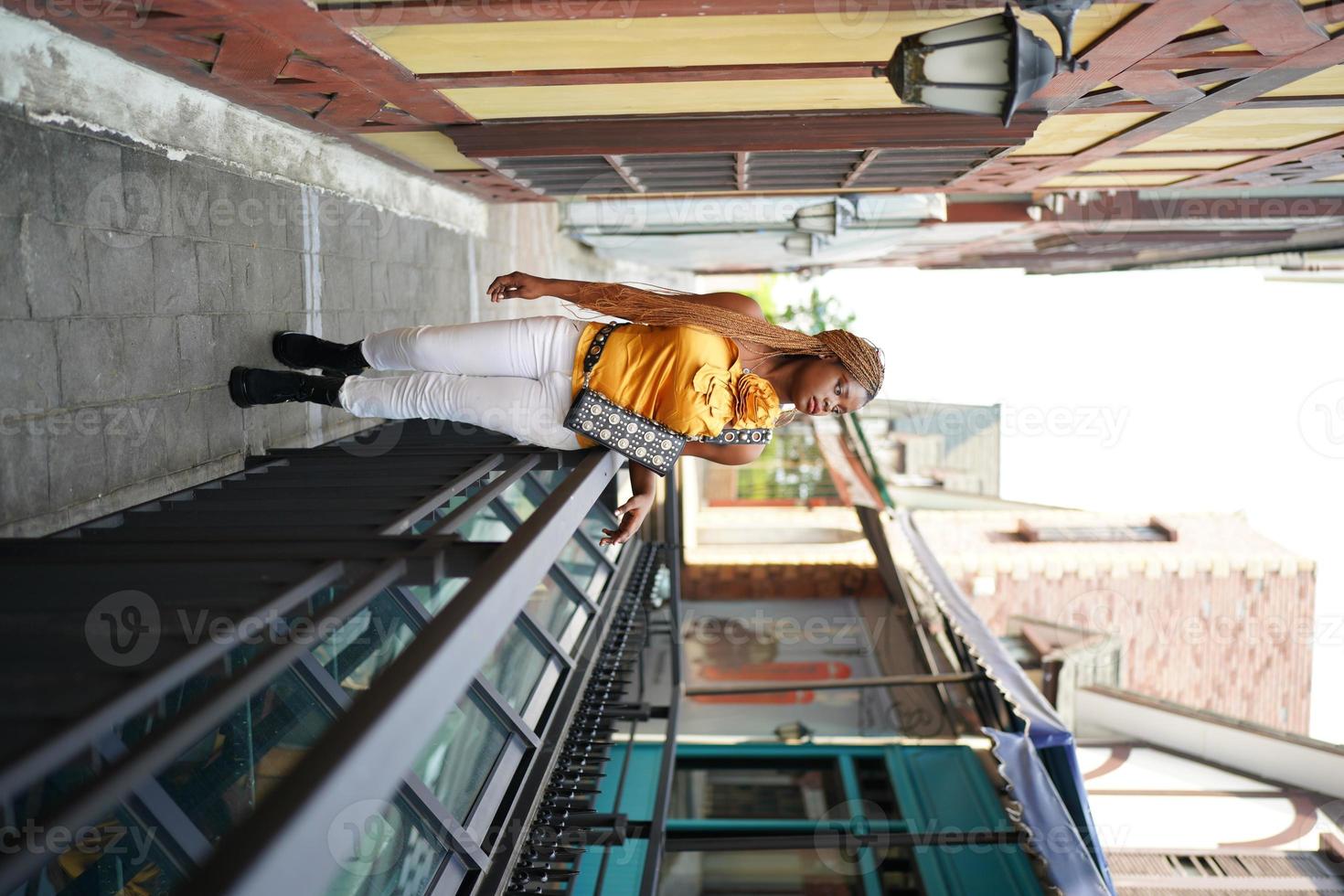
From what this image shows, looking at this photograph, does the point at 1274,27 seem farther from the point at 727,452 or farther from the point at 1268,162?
the point at 1268,162

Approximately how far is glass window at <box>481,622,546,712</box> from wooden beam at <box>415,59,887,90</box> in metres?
2.33

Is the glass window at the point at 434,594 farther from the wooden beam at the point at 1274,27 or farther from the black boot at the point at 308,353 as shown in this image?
the wooden beam at the point at 1274,27

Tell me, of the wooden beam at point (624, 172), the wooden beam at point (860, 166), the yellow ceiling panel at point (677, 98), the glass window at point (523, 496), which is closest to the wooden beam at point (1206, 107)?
the wooden beam at point (860, 166)

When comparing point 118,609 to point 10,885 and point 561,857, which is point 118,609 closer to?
point 10,885

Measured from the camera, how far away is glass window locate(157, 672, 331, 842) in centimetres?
223

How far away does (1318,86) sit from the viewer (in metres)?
4.24

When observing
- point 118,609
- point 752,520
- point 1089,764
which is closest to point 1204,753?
point 1089,764

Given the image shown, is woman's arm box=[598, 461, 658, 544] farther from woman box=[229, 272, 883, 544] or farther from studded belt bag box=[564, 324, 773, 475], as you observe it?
studded belt bag box=[564, 324, 773, 475]

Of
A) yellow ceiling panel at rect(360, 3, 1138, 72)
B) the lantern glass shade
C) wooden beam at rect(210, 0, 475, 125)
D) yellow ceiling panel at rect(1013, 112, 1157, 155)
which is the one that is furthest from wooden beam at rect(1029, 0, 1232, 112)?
wooden beam at rect(210, 0, 475, 125)

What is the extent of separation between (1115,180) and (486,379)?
5547mm

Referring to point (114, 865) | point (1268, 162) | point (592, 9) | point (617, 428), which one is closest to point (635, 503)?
point (617, 428)

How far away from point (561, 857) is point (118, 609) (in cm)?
186

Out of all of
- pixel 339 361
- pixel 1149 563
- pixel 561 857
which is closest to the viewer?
pixel 561 857

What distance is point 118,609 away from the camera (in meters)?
2.03
